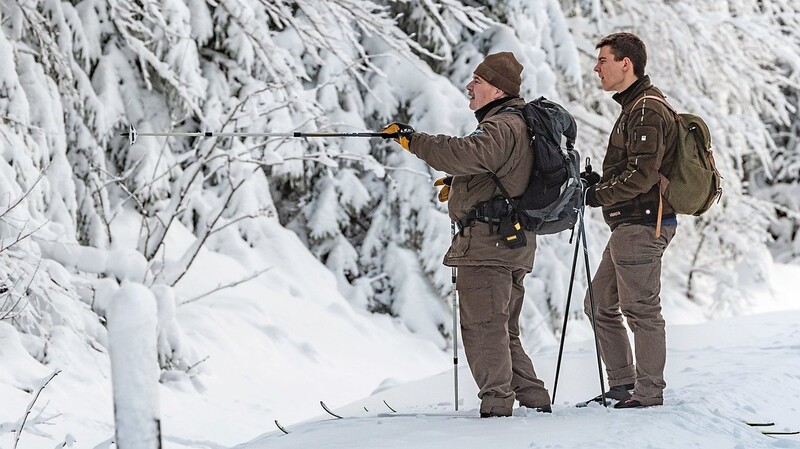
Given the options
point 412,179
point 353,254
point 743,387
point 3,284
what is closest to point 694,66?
point 412,179

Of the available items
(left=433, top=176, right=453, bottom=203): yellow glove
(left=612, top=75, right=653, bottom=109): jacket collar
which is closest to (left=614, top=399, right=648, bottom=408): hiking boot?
(left=433, top=176, right=453, bottom=203): yellow glove

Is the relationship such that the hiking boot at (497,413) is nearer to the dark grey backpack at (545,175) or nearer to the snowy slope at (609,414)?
the snowy slope at (609,414)

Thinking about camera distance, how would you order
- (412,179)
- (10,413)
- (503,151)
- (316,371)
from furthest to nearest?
(412,179) < (316,371) < (10,413) < (503,151)

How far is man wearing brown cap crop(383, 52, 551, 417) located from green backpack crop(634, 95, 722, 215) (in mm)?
773

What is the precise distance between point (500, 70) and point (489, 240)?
0.78 meters

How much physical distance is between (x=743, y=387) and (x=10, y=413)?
12.9ft

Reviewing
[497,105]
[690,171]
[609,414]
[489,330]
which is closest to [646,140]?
[690,171]

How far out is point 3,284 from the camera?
17.9 ft

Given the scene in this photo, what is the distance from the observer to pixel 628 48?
473 cm

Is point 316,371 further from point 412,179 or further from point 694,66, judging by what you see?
point 694,66

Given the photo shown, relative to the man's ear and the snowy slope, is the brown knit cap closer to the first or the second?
the man's ear

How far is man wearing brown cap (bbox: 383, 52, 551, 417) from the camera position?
4188mm

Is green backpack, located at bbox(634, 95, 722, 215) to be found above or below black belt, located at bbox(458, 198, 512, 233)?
above

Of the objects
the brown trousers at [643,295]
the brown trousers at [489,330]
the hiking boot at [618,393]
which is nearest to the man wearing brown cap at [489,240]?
the brown trousers at [489,330]
